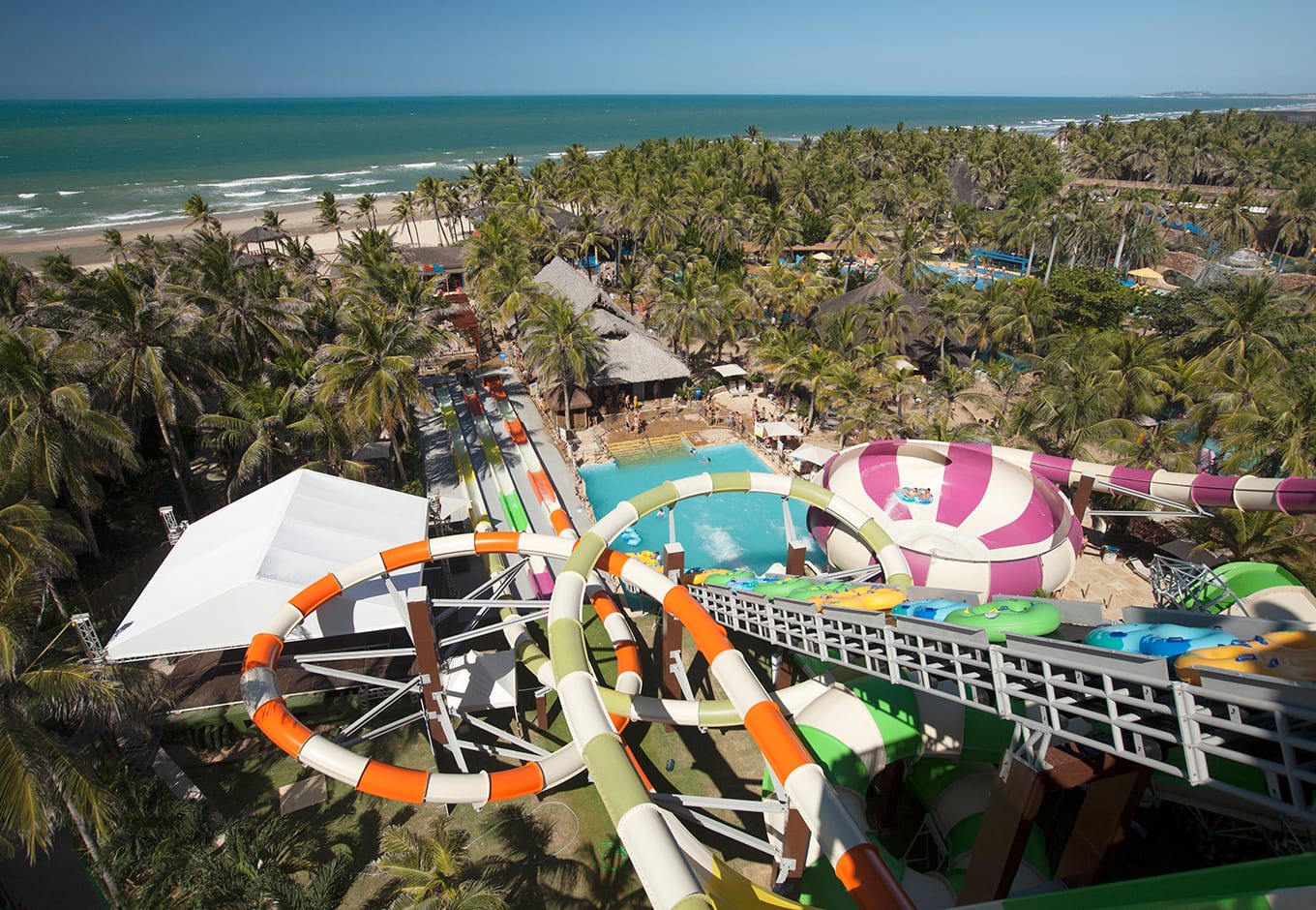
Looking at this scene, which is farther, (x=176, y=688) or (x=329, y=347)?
(x=329, y=347)

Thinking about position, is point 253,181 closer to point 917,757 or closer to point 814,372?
point 814,372

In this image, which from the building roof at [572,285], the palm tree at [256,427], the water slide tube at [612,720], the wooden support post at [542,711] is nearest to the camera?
the water slide tube at [612,720]

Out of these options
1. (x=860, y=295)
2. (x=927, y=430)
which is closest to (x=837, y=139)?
(x=860, y=295)

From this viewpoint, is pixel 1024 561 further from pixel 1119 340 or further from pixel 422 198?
pixel 422 198

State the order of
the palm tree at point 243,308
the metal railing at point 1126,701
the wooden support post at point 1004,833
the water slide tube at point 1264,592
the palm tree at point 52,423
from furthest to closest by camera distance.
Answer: the palm tree at point 243,308 → the palm tree at point 52,423 → the water slide tube at point 1264,592 → the wooden support post at point 1004,833 → the metal railing at point 1126,701

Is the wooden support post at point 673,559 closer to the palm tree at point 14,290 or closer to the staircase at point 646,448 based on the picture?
the staircase at point 646,448

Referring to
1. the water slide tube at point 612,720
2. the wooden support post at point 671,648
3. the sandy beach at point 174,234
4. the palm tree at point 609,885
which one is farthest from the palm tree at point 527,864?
the sandy beach at point 174,234

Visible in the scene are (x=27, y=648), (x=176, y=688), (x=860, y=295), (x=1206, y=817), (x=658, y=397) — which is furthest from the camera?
(x=860, y=295)
